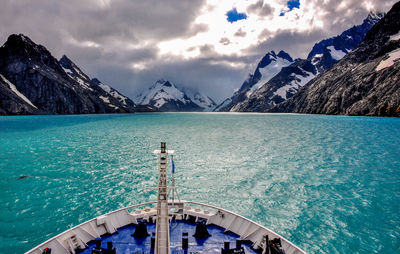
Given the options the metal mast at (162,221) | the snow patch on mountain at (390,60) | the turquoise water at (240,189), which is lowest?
the turquoise water at (240,189)

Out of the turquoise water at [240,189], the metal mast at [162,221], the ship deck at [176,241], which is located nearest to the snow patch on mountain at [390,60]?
the turquoise water at [240,189]

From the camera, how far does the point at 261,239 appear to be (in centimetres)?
1619

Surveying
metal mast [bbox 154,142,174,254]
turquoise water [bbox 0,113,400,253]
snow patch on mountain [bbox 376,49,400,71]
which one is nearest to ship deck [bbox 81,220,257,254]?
metal mast [bbox 154,142,174,254]

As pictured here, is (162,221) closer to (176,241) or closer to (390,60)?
(176,241)

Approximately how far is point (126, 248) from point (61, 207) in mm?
15782

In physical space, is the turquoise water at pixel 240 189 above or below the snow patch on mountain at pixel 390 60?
below

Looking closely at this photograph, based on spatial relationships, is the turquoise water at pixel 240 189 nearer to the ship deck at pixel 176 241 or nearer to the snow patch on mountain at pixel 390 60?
the ship deck at pixel 176 241

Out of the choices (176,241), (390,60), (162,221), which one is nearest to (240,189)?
(176,241)

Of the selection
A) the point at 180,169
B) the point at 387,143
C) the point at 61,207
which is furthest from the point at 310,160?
the point at 61,207

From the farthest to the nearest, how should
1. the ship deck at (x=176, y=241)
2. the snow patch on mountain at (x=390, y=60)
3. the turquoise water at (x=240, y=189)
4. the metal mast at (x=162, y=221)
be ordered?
the snow patch on mountain at (x=390, y=60)
the turquoise water at (x=240, y=189)
the ship deck at (x=176, y=241)
the metal mast at (x=162, y=221)

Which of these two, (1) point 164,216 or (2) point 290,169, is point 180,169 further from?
(1) point 164,216

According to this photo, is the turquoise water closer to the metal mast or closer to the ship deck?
the ship deck

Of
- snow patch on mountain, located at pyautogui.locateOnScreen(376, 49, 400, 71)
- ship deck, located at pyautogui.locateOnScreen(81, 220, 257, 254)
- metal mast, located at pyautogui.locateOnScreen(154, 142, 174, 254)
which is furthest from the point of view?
snow patch on mountain, located at pyautogui.locateOnScreen(376, 49, 400, 71)

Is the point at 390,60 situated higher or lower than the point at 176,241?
higher
